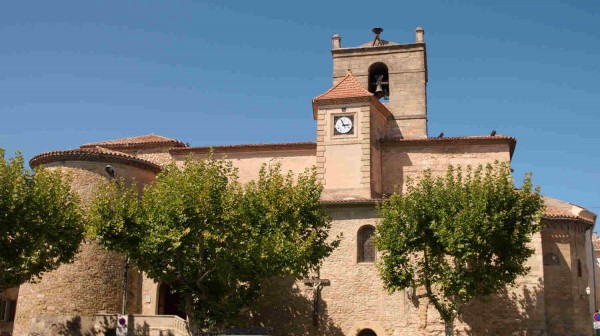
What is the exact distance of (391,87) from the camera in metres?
31.5

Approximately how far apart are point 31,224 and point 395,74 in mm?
18895

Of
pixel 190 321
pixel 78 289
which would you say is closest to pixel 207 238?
pixel 190 321

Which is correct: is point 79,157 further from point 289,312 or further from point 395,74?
point 395,74

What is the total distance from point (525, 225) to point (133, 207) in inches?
495

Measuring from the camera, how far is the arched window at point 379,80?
31.7 m

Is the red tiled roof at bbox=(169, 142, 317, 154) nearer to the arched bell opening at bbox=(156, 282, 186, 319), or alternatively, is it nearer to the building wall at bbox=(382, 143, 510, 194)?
the building wall at bbox=(382, 143, 510, 194)

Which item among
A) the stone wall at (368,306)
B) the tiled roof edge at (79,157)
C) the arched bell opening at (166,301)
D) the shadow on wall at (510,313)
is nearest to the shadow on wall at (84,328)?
the arched bell opening at (166,301)

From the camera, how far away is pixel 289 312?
78.7 feet

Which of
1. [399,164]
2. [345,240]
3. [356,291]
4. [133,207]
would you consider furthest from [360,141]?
[133,207]

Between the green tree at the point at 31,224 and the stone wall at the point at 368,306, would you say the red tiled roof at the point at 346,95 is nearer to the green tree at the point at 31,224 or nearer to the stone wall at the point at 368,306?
the stone wall at the point at 368,306

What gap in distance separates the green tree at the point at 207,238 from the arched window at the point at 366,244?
3.79 meters

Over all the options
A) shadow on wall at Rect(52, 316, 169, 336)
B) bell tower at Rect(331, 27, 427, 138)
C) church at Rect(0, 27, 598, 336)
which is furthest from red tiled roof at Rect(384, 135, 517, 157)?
shadow on wall at Rect(52, 316, 169, 336)

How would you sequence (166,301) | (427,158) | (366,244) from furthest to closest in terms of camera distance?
(427,158)
(166,301)
(366,244)

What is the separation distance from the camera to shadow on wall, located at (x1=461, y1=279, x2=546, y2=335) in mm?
23172
